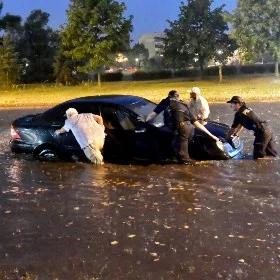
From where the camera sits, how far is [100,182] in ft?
31.9

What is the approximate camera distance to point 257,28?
4497 cm

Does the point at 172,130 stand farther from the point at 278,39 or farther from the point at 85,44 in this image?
the point at 278,39

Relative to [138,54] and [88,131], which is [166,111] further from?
[138,54]

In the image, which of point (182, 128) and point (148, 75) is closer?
point (182, 128)

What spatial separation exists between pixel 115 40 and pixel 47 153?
109 ft

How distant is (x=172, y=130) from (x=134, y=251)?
4897mm

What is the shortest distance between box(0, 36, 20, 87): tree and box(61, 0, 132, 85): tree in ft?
24.7

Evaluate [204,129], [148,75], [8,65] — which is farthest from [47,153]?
[148,75]

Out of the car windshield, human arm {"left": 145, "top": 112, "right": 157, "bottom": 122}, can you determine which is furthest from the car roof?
human arm {"left": 145, "top": 112, "right": 157, "bottom": 122}

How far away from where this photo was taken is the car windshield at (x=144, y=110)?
11109 millimetres

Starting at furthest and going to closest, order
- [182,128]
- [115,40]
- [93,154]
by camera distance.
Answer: [115,40] < [93,154] < [182,128]

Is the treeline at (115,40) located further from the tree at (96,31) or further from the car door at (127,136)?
the car door at (127,136)

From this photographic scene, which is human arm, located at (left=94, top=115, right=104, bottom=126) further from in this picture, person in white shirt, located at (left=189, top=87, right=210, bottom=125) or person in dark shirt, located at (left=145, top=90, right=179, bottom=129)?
person in white shirt, located at (left=189, top=87, right=210, bottom=125)

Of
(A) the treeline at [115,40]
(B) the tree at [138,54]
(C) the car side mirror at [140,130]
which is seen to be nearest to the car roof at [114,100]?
(C) the car side mirror at [140,130]
